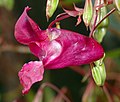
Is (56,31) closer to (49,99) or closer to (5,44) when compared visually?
(5,44)

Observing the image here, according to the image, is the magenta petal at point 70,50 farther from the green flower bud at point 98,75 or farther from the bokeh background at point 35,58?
the bokeh background at point 35,58

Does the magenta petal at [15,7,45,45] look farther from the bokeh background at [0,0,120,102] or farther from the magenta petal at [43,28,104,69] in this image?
the bokeh background at [0,0,120,102]

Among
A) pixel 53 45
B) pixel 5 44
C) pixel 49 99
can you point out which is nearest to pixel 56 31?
pixel 53 45

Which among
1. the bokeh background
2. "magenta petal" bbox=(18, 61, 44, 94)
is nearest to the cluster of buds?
"magenta petal" bbox=(18, 61, 44, 94)

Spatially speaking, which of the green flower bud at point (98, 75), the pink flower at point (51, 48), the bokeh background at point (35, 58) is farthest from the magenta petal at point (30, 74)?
the bokeh background at point (35, 58)

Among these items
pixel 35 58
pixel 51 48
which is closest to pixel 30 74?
pixel 51 48

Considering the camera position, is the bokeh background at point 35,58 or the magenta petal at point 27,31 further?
the bokeh background at point 35,58
